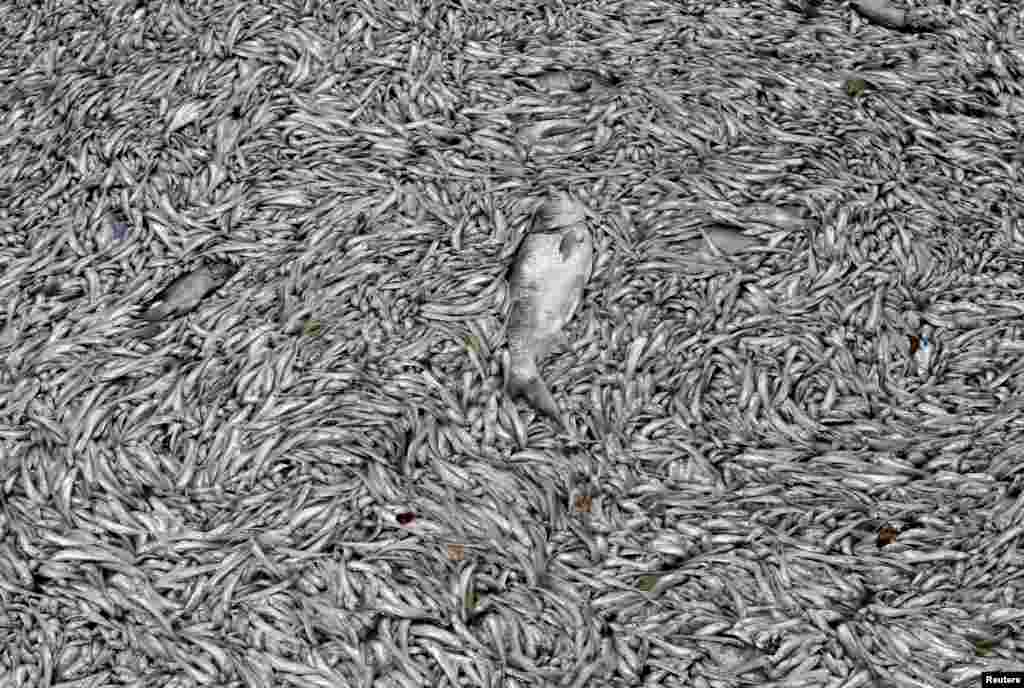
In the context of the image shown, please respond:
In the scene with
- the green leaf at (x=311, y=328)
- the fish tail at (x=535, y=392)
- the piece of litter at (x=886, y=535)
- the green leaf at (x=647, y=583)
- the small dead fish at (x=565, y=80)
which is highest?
the small dead fish at (x=565, y=80)

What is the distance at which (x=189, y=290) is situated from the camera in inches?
227

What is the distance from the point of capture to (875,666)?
4375 mm

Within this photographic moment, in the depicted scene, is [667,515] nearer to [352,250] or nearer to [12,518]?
[352,250]

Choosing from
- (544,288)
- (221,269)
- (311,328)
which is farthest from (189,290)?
(544,288)

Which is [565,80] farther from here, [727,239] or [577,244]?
[727,239]

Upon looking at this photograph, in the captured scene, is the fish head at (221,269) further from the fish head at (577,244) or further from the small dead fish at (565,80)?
the small dead fish at (565,80)

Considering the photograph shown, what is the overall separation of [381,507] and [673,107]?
353cm

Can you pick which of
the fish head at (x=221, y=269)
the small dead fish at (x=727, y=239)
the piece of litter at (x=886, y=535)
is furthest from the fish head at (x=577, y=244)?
the piece of litter at (x=886, y=535)

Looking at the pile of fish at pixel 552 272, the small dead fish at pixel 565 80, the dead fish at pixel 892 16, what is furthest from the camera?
the dead fish at pixel 892 16

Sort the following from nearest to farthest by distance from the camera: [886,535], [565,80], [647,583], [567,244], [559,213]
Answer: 1. [647,583]
2. [886,535]
3. [567,244]
4. [559,213]
5. [565,80]

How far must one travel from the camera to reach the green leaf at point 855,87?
693 centimetres

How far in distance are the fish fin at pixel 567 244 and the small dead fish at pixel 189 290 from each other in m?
1.94

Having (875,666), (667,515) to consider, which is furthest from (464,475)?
(875,666)

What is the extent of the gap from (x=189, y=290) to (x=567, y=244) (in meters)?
2.25
